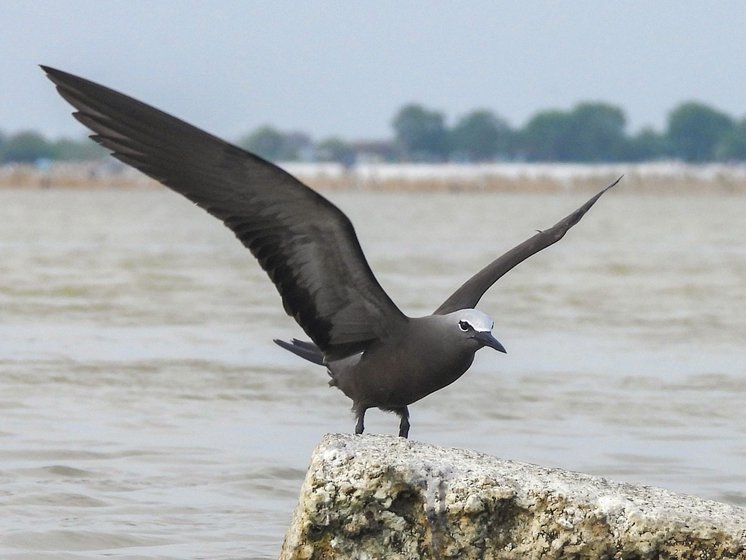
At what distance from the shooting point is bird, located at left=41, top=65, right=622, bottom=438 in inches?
254

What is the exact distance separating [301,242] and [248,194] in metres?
0.31

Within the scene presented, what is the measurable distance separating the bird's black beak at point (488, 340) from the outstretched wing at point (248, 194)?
2.05 feet

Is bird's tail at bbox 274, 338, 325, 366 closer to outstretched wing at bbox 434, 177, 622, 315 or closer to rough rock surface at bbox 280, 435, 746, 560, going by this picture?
outstretched wing at bbox 434, 177, 622, 315

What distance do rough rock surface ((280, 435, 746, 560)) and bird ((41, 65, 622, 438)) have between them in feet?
3.07

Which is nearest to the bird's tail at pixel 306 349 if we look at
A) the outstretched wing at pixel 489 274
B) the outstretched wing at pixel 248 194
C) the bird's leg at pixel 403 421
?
the outstretched wing at pixel 489 274

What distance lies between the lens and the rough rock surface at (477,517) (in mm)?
5461

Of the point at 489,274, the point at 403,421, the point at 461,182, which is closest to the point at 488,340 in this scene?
the point at 403,421

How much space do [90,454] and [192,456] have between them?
22.1 inches

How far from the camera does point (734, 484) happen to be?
8.62m

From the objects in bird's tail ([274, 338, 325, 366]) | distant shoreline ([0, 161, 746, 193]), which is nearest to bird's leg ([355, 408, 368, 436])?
bird's tail ([274, 338, 325, 366])

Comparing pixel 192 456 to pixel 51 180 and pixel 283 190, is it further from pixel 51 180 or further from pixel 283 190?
pixel 51 180

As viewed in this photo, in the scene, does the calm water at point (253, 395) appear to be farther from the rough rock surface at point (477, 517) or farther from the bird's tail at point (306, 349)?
the rough rock surface at point (477, 517)

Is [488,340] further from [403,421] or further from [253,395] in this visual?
[253,395]

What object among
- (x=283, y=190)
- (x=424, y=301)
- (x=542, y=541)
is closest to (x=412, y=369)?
(x=283, y=190)
